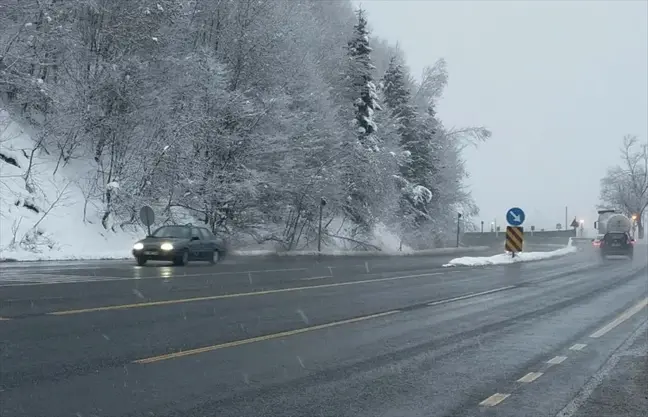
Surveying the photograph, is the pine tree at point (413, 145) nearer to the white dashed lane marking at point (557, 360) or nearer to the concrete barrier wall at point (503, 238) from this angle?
the concrete barrier wall at point (503, 238)

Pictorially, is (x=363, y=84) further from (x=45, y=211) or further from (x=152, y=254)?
(x=152, y=254)

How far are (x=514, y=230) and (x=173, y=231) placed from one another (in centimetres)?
1769

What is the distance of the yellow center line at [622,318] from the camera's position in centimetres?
1238

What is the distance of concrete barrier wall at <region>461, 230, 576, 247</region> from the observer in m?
75.9

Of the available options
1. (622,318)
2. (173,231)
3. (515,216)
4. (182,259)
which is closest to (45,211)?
(173,231)

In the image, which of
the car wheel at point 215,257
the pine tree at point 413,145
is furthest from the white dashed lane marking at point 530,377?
the pine tree at point 413,145

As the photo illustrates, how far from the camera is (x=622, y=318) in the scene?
47.9ft

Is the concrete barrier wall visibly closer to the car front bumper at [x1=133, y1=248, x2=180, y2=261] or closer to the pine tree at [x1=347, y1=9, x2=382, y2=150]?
the pine tree at [x1=347, y1=9, x2=382, y2=150]

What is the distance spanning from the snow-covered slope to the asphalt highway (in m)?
10.2

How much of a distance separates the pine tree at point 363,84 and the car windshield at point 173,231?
21.7 metres

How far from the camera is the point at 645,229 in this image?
122m

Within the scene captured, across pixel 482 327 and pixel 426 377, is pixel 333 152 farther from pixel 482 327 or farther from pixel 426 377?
pixel 426 377

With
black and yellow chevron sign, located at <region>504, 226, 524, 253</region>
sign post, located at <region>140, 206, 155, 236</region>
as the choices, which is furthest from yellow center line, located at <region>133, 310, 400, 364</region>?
black and yellow chevron sign, located at <region>504, 226, 524, 253</region>

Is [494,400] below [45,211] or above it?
below
